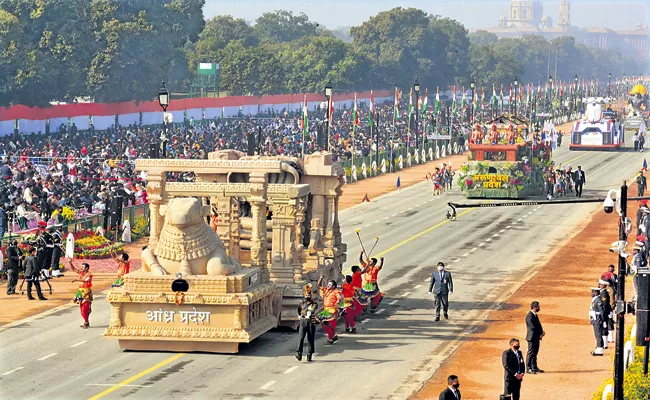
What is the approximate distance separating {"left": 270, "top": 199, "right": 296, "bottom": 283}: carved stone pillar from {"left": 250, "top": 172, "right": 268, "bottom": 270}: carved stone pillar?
3.90ft

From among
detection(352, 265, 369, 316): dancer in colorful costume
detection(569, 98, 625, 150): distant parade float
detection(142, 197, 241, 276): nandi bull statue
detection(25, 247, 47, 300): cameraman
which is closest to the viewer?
detection(142, 197, 241, 276): nandi bull statue

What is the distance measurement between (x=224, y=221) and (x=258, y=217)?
139 cm

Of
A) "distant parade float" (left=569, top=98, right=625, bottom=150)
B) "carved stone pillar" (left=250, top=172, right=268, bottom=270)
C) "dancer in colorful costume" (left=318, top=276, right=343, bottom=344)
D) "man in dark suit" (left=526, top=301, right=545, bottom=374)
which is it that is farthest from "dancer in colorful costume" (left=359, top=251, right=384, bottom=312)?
"distant parade float" (left=569, top=98, right=625, bottom=150)

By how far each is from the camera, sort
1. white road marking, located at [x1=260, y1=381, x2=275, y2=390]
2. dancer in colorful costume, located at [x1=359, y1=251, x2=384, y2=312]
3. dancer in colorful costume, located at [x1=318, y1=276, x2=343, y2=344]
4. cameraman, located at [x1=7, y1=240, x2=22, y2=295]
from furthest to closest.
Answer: cameraman, located at [x1=7, y1=240, x2=22, y2=295]
dancer in colorful costume, located at [x1=359, y1=251, x2=384, y2=312]
dancer in colorful costume, located at [x1=318, y1=276, x2=343, y2=344]
white road marking, located at [x1=260, y1=381, x2=275, y2=390]

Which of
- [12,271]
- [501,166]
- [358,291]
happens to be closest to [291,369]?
[358,291]

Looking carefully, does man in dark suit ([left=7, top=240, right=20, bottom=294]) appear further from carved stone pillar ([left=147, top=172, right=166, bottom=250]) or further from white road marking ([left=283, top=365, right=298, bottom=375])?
white road marking ([left=283, top=365, right=298, bottom=375])

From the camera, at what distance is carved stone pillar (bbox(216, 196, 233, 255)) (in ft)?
102

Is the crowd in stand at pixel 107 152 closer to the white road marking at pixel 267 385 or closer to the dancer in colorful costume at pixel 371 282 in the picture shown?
the dancer in colorful costume at pixel 371 282

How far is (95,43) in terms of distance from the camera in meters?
121

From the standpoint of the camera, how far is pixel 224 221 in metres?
31.4

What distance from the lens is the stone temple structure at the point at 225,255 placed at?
28.3 metres

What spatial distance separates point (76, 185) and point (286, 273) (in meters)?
27.6

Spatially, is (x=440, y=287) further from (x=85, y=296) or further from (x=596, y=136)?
(x=596, y=136)

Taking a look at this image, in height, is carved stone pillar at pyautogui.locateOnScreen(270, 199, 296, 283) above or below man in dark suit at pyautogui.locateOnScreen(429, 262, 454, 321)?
above
